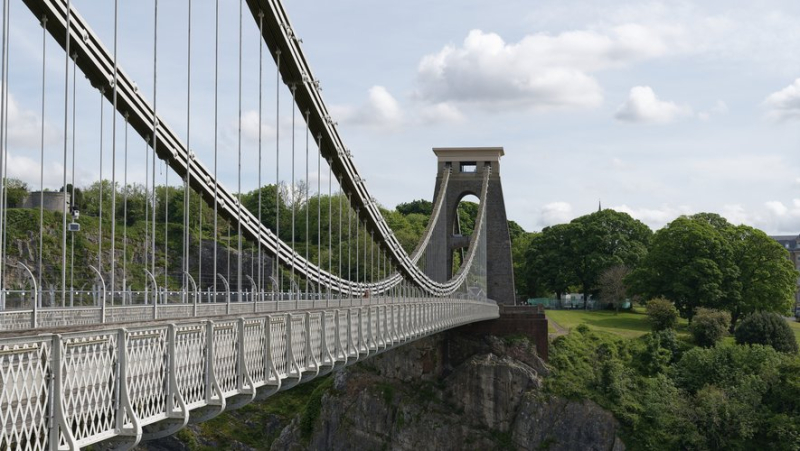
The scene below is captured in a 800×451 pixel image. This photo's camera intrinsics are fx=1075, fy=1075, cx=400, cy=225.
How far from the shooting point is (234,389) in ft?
43.2

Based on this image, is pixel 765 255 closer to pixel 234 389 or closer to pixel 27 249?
pixel 27 249

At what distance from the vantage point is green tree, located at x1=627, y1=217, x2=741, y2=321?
209 feet

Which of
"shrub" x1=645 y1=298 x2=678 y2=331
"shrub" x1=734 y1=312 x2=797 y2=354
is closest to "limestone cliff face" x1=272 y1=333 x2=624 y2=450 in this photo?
"shrub" x1=645 y1=298 x2=678 y2=331

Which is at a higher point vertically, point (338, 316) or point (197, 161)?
point (197, 161)

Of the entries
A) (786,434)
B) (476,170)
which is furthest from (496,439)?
(476,170)

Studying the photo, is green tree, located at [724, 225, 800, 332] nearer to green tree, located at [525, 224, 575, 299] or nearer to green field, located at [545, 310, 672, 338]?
green field, located at [545, 310, 672, 338]

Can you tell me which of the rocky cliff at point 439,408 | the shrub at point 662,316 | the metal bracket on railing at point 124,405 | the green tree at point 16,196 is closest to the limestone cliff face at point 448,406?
the rocky cliff at point 439,408

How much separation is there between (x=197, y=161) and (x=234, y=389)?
13.2 meters

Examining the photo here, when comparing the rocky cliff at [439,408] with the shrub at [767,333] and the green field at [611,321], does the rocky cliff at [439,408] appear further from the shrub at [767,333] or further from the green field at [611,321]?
the shrub at [767,333]

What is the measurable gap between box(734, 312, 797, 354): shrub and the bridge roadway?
40.6 m

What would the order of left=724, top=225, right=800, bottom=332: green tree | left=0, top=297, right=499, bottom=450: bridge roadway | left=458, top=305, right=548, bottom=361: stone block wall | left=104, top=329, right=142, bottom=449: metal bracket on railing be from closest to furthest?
left=0, top=297, right=499, bottom=450: bridge roadway, left=104, top=329, right=142, bottom=449: metal bracket on railing, left=458, top=305, right=548, bottom=361: stone block wall, left=724, top=225, right=800, bottom=332: green tree

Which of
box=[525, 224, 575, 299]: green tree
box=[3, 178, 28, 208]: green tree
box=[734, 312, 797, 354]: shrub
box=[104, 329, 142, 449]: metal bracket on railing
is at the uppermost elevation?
box=[3, 178, 28, 208]: green tree

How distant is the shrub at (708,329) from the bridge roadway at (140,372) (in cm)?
3992

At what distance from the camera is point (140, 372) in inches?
404
